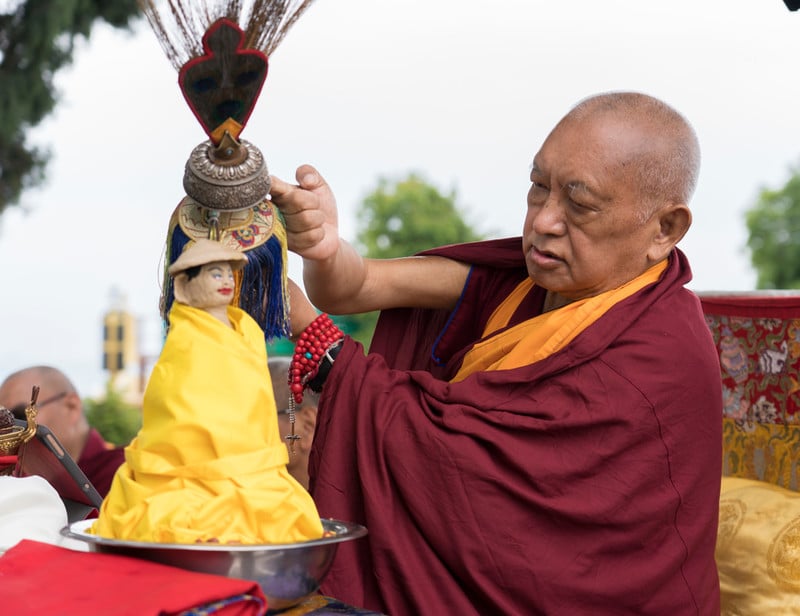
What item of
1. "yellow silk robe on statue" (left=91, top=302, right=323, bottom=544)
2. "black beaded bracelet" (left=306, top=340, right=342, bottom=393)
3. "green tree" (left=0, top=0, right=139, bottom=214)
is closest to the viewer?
"yellow silk robe on statue" (left=91, top=302, right=323, bottom=544)

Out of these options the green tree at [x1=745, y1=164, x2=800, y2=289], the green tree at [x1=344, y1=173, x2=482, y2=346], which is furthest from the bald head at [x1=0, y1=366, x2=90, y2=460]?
the green tree at [x1=745, y1=164, x2=800, y2=289]

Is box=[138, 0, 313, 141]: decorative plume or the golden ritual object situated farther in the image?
the golden ritual object

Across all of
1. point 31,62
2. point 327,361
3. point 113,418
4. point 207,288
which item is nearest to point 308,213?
point 327,361

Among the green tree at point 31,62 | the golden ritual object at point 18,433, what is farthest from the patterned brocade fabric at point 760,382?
the green tree at point 31,62

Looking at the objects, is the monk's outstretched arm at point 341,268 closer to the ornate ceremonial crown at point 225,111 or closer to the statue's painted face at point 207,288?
the ornate ceremonial crown at point 225,111

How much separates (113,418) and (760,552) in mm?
6955

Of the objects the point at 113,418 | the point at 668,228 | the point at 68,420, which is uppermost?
the point at 668,228

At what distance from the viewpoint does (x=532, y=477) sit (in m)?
2.04

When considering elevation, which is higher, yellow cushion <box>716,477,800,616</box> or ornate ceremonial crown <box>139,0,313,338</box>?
ornate ceremonial crown <box>139,0,313,338</box>

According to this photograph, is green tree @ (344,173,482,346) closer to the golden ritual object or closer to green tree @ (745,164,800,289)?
green tree @ (745,164,800,289)

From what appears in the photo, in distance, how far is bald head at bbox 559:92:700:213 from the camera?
2.22 metres

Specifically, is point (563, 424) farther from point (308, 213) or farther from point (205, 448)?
point (205, 448)

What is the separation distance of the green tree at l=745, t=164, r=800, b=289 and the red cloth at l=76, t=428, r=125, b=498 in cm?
1576

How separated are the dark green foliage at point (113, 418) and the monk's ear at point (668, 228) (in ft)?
23.1
